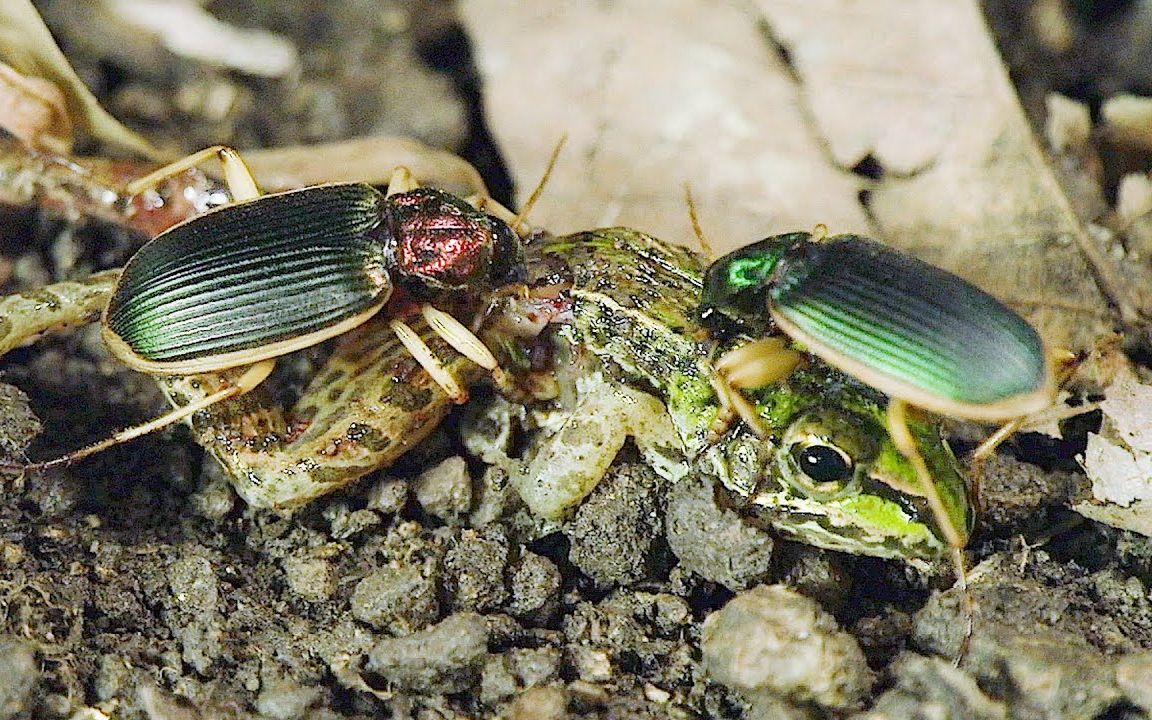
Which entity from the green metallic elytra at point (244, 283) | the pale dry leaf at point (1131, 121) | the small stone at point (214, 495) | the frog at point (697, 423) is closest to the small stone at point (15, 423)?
the green metallic elytra at point (244, 283)

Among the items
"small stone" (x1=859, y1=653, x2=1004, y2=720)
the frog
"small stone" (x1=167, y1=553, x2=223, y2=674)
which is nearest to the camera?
"small stone" (x1=859, y1=653, x2=1004, y2=720)

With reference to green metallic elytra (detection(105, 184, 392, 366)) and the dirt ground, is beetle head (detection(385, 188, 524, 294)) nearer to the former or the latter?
green metallic elytra (detection(105, 184, 392, 366))

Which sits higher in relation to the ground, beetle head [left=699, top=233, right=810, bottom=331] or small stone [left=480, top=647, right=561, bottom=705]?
beetle head [left=699, top=233, right=810, bottom=331]

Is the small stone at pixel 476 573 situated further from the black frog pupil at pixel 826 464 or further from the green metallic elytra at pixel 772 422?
the black frog pupil at pixel 826 464

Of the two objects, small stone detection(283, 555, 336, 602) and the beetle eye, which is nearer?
the beetle eye

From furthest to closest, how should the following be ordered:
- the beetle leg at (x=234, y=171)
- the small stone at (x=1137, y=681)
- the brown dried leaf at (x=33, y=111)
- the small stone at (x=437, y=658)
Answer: the brown dried leaf at (x=33, y=111) → the beetle leg at (x=234, y=171) → the small stone at (x=437, y=658) → the small stone at (x=1137, y=681)

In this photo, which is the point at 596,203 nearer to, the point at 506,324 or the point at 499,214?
the point at 499,214

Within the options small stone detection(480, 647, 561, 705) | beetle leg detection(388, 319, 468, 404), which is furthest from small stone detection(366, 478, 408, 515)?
small stone detection(480, 647, 561, 705)

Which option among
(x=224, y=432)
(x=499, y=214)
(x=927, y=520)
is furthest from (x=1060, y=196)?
(x=224, y=432)
